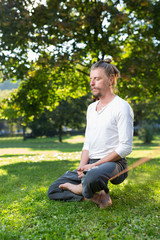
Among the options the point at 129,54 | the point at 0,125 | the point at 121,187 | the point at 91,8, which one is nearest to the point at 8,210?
the point at 121,187

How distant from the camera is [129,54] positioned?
12.9 m

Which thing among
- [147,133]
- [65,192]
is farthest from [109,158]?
[147,133]

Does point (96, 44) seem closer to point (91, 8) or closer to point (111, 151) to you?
point (91, 8)

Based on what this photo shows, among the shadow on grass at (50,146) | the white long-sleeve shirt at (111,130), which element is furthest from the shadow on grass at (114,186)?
the shadow on grass at (50,146)

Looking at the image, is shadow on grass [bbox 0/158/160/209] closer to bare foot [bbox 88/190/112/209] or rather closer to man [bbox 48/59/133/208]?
bare foot [bbox 88/190/112/209]

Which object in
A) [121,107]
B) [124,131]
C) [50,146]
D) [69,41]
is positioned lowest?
[50,146]

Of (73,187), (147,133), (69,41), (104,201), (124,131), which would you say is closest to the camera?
(124,131)

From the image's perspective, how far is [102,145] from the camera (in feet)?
12.4

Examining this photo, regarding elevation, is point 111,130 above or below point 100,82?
below

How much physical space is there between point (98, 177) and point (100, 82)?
1428 mm

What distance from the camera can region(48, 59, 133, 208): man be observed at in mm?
3467

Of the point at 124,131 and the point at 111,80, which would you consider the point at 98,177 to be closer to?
the point at 124,131

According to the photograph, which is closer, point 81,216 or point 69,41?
point 81,216

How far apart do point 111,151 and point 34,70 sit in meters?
8.89
